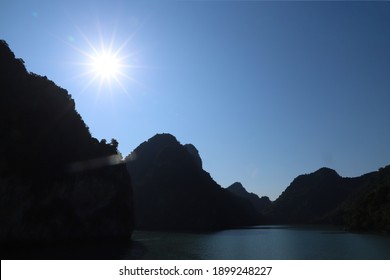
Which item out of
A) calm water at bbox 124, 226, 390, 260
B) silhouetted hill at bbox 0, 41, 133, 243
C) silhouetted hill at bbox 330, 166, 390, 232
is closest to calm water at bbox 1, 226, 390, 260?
calm water at bbox 124, 226, 390, 260

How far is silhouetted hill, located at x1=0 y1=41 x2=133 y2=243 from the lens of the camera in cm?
6117

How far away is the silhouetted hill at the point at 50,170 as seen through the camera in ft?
201

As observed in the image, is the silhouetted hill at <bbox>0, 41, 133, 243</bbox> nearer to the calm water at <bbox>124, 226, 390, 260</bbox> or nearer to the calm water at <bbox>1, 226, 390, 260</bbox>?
the calm water at <bbox>1, 226, 390, 260</bbox>

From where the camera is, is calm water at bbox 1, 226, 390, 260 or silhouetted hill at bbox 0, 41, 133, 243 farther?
silhouetted hill at bbox 0, 41, 133, 243

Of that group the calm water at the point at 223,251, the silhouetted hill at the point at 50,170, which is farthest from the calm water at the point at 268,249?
the silhouetted hill at the point at 50,170

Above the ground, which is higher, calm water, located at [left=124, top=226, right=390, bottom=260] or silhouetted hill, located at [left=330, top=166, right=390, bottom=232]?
silhouetted hill, located at [left=330, top=166, right=390, bottom=232]

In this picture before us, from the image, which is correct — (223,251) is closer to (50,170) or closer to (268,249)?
(268,249)

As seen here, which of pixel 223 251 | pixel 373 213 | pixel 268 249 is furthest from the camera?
pixel 373 213

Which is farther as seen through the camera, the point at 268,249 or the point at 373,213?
the point at 373,213

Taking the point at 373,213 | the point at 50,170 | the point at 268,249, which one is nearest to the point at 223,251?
the point at 268,249

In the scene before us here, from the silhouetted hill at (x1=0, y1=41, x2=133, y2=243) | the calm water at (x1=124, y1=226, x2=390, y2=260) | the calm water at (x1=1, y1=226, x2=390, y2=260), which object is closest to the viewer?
the calm water at (x1=1, y1=226, x2=390, y2=260)

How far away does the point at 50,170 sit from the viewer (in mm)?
70312

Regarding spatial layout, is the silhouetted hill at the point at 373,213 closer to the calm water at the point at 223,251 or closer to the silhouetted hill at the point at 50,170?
the calm water at the point at 223,251

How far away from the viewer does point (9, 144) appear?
2430 inches
